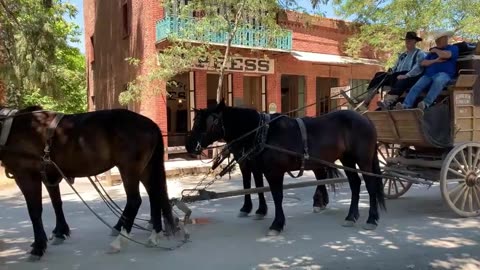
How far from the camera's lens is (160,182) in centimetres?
590

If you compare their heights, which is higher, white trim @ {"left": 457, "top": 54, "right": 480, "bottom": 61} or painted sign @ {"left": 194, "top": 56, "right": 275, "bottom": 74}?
painted sign @ {"left": 194, "top": 56, "right": 275, "bottom": 74}

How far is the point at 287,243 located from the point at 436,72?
353cm

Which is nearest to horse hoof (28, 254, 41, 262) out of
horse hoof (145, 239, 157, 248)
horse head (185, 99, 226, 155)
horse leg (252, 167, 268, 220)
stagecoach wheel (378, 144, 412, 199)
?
horse hoof (145, 239, 157, 248)

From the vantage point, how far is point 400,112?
23.2ft

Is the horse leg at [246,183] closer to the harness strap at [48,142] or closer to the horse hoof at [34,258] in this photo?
the harness strap at [48,142]

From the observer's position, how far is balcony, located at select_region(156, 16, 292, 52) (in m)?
13.7

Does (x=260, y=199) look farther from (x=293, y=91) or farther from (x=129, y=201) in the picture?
(x=293, y=91)

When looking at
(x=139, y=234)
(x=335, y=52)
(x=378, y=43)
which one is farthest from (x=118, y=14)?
(x=139, y=234)

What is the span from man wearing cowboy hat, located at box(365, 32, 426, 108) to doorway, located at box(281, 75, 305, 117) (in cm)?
1297

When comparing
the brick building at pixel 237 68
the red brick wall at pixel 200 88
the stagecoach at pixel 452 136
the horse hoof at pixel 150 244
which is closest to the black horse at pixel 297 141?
the stagecoach at pixel 452 136

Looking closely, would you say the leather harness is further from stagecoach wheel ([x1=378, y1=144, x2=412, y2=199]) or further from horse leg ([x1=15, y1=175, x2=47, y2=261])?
stagecoach wheel ([x1=378, y1=144, x2=412, y2=199])

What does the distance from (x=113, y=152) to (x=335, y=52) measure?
17103 millimetres

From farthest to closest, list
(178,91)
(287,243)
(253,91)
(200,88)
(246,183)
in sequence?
(253,91)
(178,91)
(200,88)
(246,183)
(287,243)

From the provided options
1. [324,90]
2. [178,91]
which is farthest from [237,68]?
[324,90]
